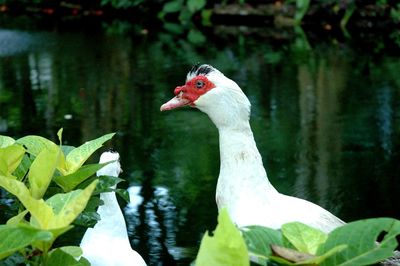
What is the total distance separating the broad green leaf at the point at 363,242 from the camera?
1.82 meters

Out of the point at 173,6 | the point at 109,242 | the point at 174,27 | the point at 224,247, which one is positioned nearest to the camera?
the point at 224,247

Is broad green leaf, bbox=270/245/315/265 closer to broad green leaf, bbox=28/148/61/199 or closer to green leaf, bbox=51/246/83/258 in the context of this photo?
green leaf, bbox=51/246/83/258

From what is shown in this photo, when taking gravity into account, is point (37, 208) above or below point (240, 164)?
above

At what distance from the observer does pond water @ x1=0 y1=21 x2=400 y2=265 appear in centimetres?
668

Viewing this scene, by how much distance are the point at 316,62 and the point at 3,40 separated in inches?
243

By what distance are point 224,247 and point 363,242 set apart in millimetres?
295

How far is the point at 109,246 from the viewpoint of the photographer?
3715mm

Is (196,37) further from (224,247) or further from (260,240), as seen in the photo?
(224,247)

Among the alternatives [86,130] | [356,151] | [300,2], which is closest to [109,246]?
[356,151]

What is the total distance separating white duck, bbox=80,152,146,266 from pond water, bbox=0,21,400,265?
5.46 feet

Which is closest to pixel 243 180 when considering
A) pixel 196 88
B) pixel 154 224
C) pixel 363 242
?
pixel 196 88

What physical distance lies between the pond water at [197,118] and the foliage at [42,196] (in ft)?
9.62

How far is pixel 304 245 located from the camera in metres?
1.92

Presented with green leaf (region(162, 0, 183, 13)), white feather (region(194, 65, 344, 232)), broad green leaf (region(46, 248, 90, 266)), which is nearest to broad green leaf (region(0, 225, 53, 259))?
broad green leaf (region(46, 248, 90, 266))
